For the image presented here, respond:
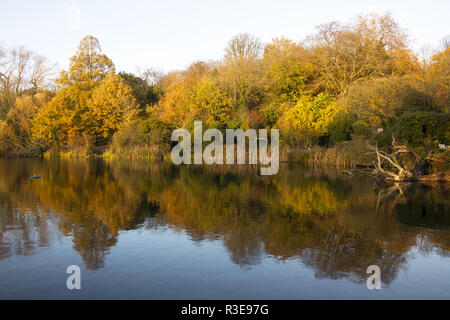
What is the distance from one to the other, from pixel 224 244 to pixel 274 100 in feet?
96.0

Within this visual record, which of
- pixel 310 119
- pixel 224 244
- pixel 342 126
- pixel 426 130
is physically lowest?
pixel 224 244

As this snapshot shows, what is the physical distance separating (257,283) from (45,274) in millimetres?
3373

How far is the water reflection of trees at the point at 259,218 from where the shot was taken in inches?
288

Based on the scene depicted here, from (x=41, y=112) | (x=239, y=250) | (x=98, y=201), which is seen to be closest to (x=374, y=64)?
(x=98, y=201)

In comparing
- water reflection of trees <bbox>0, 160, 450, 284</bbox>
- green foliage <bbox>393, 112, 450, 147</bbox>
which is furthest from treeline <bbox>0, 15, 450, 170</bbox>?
water reflection of trees <bbox>0, 160, 450, 284</bbox>

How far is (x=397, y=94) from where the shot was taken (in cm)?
2173

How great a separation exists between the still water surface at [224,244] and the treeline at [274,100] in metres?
8.31

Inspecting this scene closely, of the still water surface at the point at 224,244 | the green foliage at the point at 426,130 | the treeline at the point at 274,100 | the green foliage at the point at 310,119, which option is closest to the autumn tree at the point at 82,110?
the treeline at the point at 274,100

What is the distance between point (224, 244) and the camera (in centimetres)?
794

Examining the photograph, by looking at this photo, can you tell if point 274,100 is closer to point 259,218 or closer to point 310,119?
Result: point 310,119

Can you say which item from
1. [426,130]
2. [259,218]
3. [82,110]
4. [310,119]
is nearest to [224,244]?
[259,218]

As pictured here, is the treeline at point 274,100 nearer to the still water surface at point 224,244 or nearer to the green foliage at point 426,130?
the green foliage at point 426,130

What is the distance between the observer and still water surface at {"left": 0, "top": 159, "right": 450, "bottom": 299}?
5.72m
